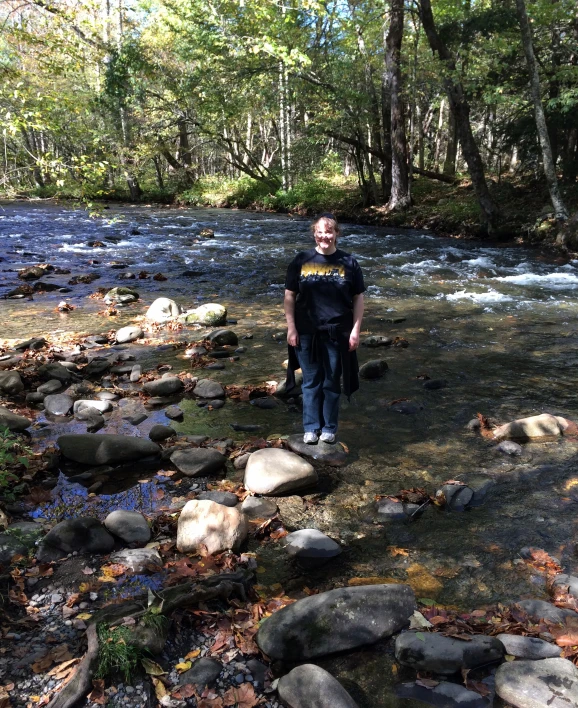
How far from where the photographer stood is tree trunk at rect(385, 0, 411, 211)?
71.2 ft

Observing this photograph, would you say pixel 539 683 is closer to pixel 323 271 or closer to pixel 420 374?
pixel 323 271

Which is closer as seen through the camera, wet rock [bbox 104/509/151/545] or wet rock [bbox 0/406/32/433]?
wet rock [bbox 104/509/151/545]

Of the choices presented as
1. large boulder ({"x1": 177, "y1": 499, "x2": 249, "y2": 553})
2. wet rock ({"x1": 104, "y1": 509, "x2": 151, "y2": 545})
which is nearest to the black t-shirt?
large boulder ({"x1": 177, "y1": 499, "x2": 249, "y2": 553})

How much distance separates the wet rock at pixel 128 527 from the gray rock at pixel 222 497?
1.79ft

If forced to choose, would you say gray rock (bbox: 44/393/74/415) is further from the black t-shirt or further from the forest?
the forest

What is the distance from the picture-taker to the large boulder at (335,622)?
2.75 meters

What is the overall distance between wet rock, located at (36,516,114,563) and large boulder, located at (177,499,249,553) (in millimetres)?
505

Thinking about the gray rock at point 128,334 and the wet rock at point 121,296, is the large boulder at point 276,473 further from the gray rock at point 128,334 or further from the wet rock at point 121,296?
the wet rock at point 121,296

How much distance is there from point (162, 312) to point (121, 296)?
200 centimetres

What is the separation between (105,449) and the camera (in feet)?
15.6

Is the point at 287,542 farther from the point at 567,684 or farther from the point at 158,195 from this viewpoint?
the point at 158,195

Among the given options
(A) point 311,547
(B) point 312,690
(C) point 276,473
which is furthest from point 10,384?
(B) point 312,690

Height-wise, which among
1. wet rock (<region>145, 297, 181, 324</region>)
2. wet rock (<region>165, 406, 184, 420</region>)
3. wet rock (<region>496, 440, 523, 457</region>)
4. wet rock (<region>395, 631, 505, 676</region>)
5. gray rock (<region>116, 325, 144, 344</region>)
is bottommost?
wet rock (<region>496, 440, 523, 457</region>)

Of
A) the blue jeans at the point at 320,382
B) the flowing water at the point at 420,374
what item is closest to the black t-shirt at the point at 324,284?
the blue jeans at the point at 320,382
